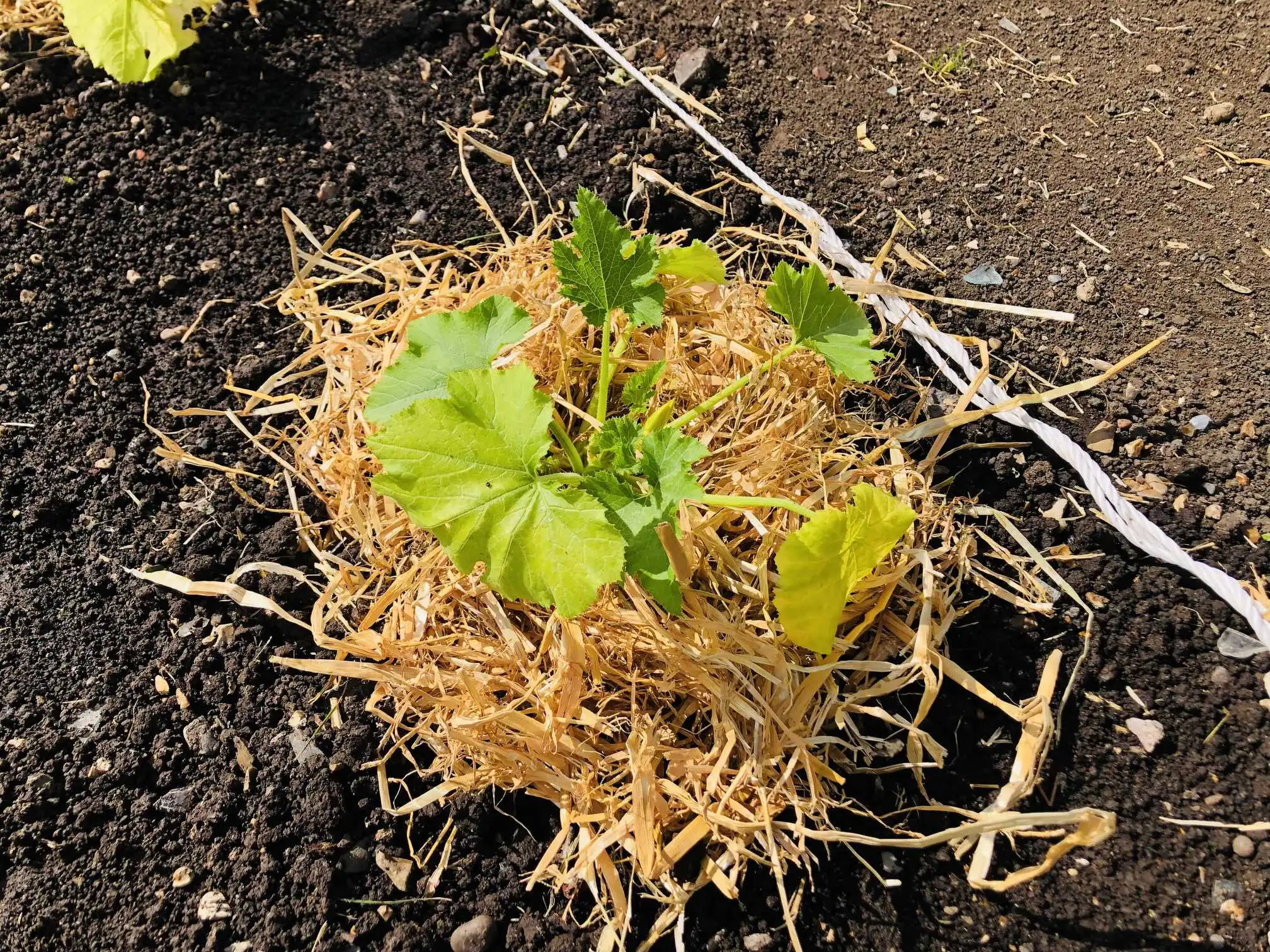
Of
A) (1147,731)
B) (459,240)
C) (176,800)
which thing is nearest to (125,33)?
(459,240)

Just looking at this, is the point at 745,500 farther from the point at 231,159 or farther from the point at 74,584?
the point at 231,159

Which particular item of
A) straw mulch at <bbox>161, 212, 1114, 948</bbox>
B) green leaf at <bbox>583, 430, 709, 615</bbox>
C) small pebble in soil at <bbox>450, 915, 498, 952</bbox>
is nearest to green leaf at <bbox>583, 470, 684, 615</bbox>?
green leaf at <bbox>583, 430, 709, 615</bbox>

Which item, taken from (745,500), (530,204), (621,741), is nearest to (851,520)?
(745,500)

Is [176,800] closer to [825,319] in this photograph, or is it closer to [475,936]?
[475,936]

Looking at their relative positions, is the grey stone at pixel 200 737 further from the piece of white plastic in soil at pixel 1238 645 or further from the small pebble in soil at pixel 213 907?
the piece of white plastic in soil at pixel 1238 645

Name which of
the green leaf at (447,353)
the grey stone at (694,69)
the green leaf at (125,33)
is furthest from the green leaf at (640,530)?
the green leaf at (125,33)

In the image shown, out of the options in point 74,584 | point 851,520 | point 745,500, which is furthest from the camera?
point 74,584
